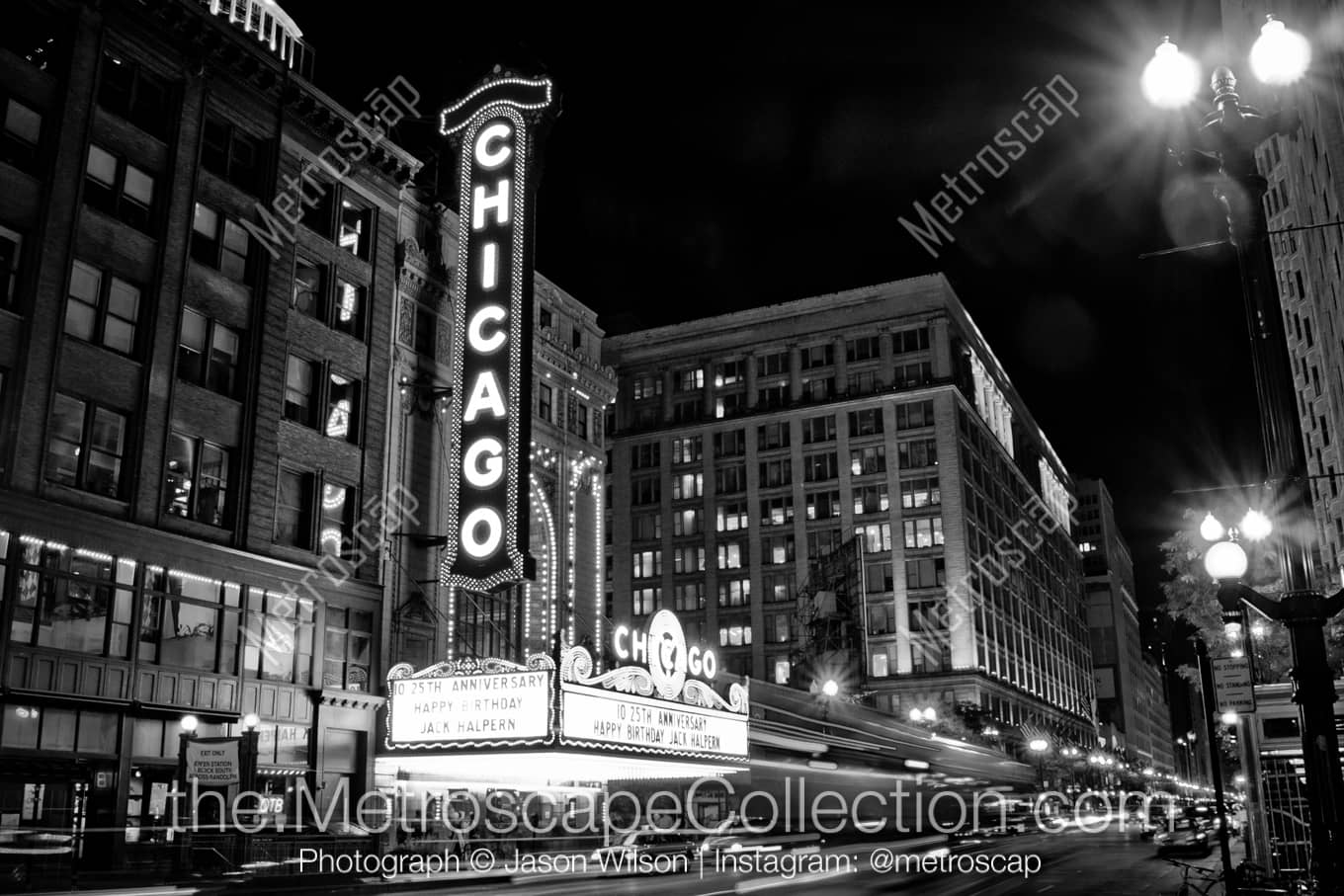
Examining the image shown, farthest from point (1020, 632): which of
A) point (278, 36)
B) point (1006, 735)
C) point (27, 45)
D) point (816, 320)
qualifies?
point (27, 45)

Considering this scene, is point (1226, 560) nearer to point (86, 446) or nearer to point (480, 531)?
point (480, 531)

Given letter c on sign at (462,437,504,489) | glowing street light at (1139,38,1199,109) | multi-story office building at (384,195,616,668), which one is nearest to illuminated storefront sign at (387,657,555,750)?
letter c on sign at (462,437,504,489)

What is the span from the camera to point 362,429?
3769cm

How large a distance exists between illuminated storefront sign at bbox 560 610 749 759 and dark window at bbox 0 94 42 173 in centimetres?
1818

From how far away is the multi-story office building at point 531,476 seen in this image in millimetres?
38656

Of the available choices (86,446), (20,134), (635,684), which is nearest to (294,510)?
(86,446)

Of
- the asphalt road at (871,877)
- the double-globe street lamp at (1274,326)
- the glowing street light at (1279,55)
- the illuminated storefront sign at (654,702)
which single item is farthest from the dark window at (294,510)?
the glowing street light at (1279,55)

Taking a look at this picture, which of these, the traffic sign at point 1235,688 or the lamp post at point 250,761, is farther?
the lamp post at point 250,761

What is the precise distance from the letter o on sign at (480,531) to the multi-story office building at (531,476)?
4.24m

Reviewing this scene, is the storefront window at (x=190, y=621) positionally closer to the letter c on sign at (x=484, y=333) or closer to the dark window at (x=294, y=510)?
the dark window at (x=294, y=510)

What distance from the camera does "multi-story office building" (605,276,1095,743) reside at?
10106cm

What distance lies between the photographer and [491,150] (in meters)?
36.4

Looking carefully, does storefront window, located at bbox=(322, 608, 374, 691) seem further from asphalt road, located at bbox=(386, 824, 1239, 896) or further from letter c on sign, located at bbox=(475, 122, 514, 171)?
letter c on sign, located at bbox=(475, 122, 514, 171)

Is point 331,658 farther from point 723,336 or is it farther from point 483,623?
point 723,336
